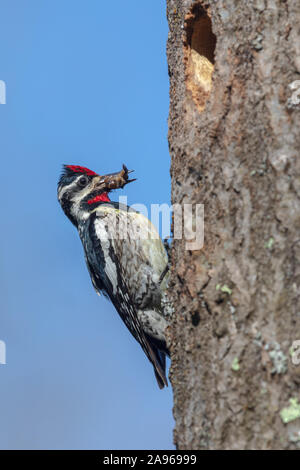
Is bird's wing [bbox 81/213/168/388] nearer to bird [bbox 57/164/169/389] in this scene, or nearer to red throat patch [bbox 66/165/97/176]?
bird [bbox 57/164/169/389]

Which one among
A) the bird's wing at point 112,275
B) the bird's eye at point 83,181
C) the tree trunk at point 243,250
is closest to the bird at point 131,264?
the bird's wing at point 112,275

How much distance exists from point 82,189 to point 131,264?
825mm

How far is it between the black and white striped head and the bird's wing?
239 mm

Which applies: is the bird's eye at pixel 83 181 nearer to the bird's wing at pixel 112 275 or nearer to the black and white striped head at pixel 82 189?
the black and white striped head at pixel 82 189

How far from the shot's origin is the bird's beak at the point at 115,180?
4.58 metres

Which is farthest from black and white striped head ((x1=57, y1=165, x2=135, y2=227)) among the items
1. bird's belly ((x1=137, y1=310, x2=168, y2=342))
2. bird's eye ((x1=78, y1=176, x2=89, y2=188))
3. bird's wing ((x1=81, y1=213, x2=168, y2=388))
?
bird's belly ((x1=137, y1=310, x2=168, y2=342))

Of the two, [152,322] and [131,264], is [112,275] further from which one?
[152,322]

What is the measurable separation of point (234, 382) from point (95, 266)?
2750mm

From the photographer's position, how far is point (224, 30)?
2.45 m

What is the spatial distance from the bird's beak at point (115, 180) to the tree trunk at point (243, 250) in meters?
1.97

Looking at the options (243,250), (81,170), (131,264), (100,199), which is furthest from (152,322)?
(243,250)

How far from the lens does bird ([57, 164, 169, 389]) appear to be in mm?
4406
